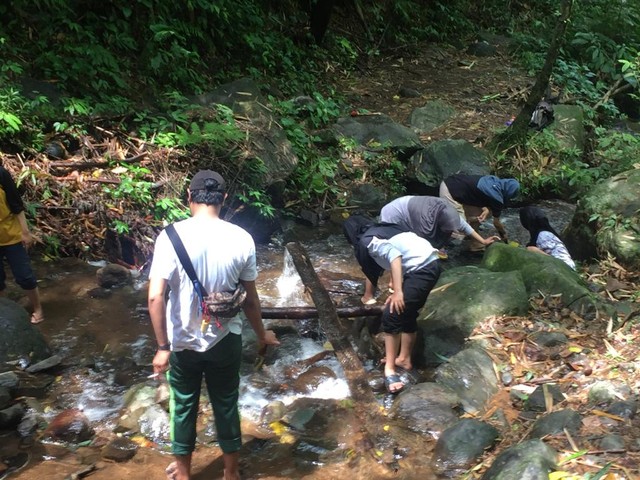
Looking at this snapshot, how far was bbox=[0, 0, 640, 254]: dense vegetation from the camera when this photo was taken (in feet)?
25.9

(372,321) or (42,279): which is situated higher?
(42,279)

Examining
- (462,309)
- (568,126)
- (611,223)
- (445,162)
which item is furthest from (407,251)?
(568,126)

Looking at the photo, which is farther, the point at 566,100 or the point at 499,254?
the point at 566,100

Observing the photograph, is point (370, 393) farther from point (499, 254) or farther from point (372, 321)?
point (499, 254)

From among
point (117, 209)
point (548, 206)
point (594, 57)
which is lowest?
point (548, 206)

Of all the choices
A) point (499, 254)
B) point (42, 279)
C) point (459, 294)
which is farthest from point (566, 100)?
point (42, 279)

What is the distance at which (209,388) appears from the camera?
3.69m

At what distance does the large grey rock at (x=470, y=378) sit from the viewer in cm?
478

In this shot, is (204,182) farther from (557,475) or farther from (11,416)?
(557,475)

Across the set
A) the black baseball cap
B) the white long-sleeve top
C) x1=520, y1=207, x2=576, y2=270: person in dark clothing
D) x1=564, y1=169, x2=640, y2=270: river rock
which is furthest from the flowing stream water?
x1=564, y1=169, x2=640, y2=270: river rock

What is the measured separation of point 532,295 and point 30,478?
194 inches

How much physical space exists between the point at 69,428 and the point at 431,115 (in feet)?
35.1

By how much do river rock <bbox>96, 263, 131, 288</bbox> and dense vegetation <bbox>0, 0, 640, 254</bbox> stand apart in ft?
1.85

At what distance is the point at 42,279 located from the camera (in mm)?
6566
